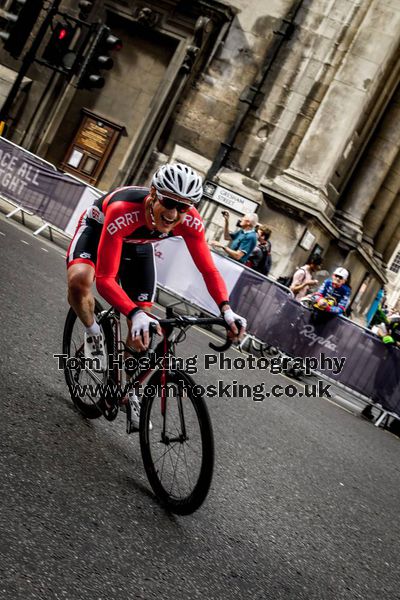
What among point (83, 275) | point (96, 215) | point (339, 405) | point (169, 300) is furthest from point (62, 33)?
point (83, 275)

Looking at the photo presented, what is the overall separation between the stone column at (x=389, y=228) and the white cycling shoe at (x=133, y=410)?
21354 millimetres

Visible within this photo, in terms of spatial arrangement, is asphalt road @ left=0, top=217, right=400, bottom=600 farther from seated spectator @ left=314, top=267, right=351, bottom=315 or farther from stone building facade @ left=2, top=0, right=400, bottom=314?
stone building facade @ left=2, top=0, right=400, bottom=314

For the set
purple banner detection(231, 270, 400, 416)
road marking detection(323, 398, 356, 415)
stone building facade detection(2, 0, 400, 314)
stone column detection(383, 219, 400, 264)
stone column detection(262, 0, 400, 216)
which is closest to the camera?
road marking detection(323, 398, 356, 415)

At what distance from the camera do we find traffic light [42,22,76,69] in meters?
15.4

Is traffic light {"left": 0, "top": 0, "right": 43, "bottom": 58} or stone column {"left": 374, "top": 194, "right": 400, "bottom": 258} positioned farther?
stone column {"left": 374, "top": 194, "right": 400, "bottom": 258}

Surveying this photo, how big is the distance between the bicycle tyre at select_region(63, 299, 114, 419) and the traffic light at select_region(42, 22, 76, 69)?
11490 mm

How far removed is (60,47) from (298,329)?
794 cm

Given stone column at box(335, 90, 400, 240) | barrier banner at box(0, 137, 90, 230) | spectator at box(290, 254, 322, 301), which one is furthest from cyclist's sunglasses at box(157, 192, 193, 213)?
stone column at box(335, 90, 400, 240)

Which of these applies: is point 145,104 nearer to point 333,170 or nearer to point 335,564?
point 333,170

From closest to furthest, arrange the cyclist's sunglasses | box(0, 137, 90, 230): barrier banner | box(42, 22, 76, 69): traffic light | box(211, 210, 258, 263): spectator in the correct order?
the cyclist's sunglasses, box(211, 210, 258, 263): spectator, box(0, 137, 90, 230): barrier banner, box(42, 22, 76, 69): traffic light

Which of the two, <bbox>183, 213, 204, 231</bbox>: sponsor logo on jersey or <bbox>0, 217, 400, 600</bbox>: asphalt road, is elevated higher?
<bbox>183, 213, 204, 231</bbox>: sponsor logo on jersey

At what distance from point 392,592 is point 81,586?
2328 millimetres

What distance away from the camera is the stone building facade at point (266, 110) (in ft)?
66.1

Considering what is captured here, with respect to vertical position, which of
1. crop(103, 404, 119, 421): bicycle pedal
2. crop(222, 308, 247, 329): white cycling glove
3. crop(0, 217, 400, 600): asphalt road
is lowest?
crop(0, 217, 400, 600): asphalt road
